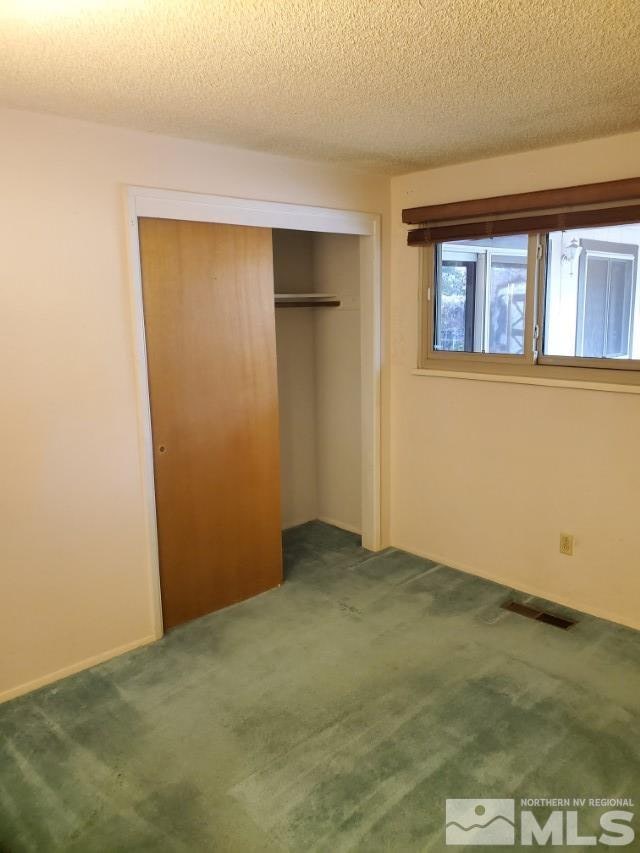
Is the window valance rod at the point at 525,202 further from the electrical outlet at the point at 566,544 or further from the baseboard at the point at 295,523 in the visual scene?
the baseboard at the point at 295,523

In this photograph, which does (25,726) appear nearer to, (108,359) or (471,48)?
(108,359)

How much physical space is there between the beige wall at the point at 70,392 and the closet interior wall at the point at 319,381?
52.9 inches

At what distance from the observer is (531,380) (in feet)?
11.1

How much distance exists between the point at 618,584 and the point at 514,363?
1223 mm

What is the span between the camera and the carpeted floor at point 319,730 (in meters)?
2.06

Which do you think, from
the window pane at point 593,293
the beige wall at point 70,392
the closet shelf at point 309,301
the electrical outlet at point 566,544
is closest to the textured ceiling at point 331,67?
the beige wall at point 70,392

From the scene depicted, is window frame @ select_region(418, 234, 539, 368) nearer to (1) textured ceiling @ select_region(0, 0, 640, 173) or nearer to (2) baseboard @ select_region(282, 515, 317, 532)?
(1) textured ceiling @ select_region(0, 0, 640, 173)

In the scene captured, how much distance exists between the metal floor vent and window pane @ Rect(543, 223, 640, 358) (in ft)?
4.31

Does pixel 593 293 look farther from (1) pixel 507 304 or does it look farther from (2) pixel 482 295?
(2) pixel 482 295

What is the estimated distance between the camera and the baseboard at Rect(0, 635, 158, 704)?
2713 mm

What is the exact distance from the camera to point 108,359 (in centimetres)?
283

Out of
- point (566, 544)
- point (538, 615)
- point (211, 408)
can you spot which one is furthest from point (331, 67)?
point (538, 615)

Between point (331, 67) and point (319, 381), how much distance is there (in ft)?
9.07

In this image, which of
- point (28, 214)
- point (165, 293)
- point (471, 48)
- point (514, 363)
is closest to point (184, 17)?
point (471, 48)
